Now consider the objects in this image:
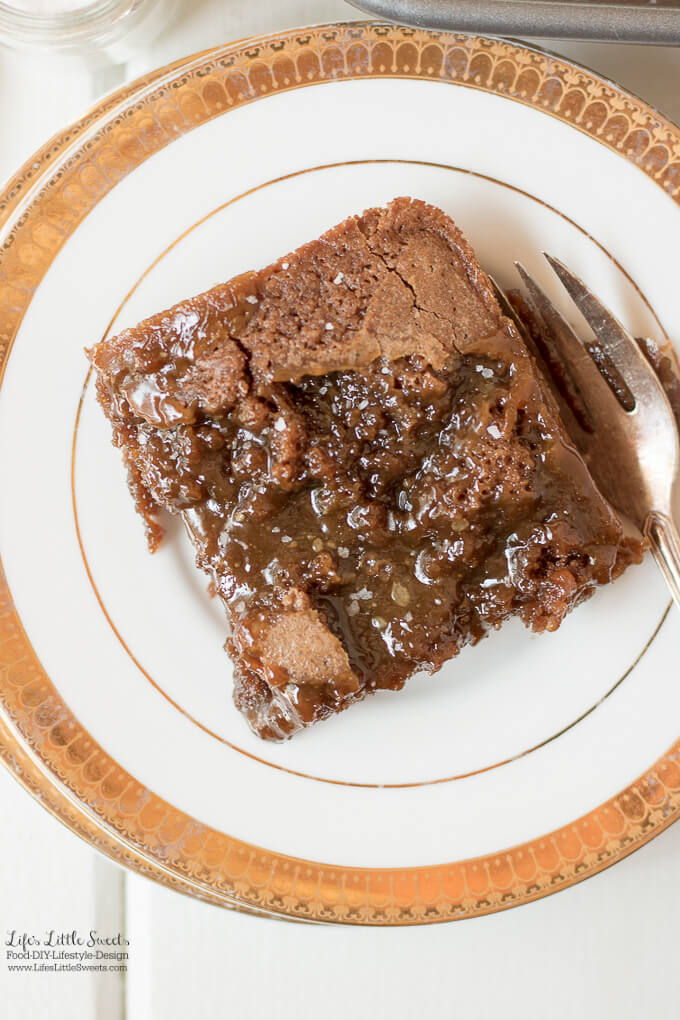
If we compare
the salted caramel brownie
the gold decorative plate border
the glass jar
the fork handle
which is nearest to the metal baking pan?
the gold decorative plate border

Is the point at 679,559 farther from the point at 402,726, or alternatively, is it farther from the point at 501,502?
the point at 402,726

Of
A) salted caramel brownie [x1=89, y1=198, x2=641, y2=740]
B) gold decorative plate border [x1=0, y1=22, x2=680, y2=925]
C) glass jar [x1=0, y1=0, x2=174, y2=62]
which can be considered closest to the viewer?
salted caramel brownie [x1=89, y1=198, x2=641, y2=740]

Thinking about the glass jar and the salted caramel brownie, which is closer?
the salted caramel brownie

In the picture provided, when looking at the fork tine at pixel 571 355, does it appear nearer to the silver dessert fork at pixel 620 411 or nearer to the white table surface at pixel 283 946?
the silver dessert fork at pixel 620 411

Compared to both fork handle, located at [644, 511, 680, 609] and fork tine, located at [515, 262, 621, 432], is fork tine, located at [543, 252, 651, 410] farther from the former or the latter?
fork handle, located at [644, 511, 680, 609]

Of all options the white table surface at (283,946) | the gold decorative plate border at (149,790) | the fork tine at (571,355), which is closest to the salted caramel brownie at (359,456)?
the fork tine at (571,355)

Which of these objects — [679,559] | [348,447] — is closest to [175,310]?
[348,447]
